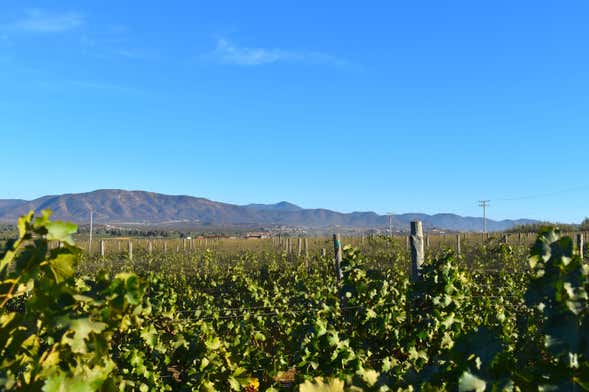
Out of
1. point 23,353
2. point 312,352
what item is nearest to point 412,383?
point 23,353

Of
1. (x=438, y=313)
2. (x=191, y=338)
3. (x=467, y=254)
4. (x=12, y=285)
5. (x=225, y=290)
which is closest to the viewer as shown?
(x=12, y=285)

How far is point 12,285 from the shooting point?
1.77 m

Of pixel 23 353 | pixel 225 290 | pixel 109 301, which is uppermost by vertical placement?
pixel 109 301

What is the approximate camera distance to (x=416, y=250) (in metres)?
6.44

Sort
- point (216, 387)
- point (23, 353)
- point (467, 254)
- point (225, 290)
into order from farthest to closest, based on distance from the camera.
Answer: point (467, 254), point (225, 290), point (216, 387), point (23, 353)

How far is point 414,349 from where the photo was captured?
4.81 meters

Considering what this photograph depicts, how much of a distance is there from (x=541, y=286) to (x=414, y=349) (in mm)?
2980

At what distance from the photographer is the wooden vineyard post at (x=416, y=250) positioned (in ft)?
20.9

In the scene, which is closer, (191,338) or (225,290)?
(191,338)

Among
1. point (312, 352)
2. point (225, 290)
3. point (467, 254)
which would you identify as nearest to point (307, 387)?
point (312, 352)

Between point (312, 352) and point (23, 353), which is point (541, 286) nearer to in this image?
point (23, 353)

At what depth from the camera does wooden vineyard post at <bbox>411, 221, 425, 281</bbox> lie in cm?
638

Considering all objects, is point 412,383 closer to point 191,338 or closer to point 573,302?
point 573,302

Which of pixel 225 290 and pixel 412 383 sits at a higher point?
pixel 412 383
